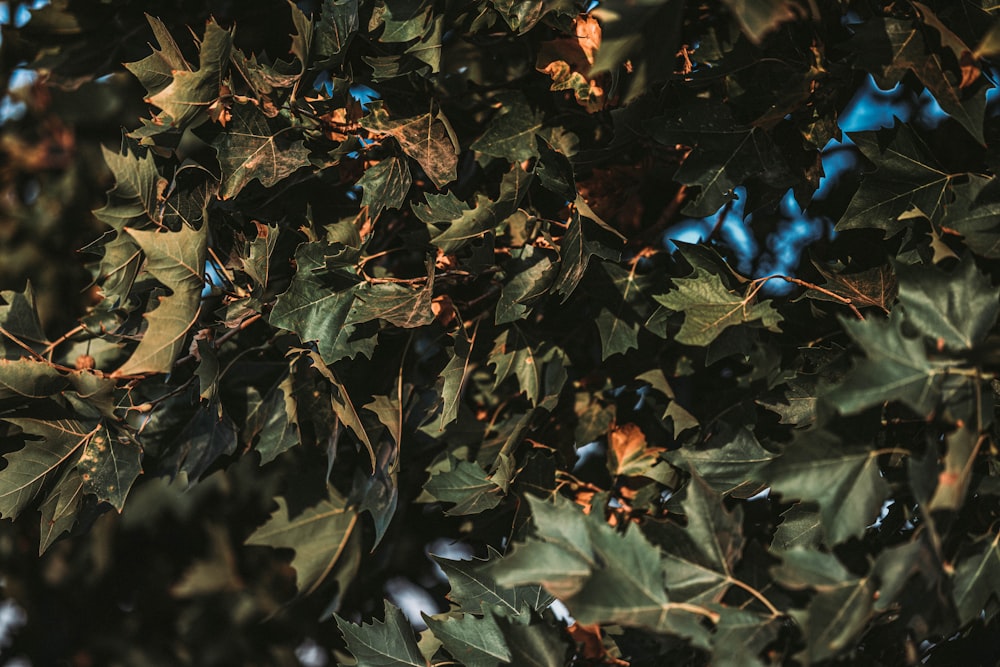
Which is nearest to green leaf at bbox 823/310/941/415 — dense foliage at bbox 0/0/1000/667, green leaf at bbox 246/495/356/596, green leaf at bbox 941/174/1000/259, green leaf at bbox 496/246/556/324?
dense foliage at bbox 0/0/1000/667

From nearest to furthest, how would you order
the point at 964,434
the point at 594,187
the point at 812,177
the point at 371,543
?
1. the point at 964,434
2. the point at 812,177
3. the point at 594,187
4. the point at 371,543

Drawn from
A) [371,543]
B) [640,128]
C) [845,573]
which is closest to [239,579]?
[371,543]

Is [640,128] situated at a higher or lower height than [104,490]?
higher

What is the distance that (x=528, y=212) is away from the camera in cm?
146

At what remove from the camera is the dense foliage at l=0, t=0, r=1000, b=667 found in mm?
949

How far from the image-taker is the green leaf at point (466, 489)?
4.57 feet

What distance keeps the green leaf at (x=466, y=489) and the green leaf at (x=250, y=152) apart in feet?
1.72

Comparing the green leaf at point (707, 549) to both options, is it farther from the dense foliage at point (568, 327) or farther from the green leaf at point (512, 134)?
the green leaf at point (512, 134)

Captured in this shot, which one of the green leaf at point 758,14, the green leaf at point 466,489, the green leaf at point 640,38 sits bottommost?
the green leaf at point 466,489

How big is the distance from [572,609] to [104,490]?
32.7 inches

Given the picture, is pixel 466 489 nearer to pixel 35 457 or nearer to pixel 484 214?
pixel 484 214

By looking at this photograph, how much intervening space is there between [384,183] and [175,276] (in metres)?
0.35

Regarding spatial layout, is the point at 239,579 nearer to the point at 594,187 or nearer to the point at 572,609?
the point at 594,187

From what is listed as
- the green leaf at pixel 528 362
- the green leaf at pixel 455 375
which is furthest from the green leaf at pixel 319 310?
the green leaf at pixel 528 362
